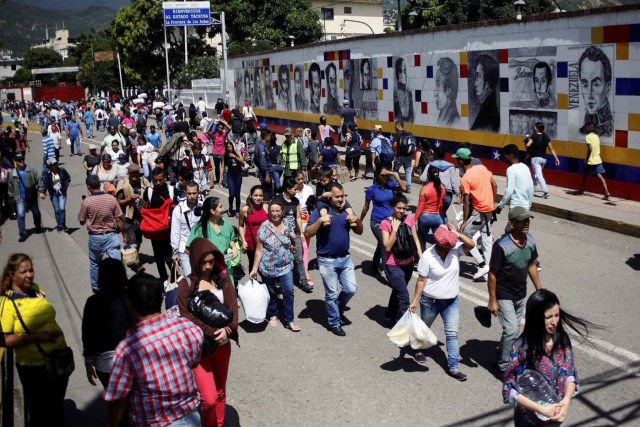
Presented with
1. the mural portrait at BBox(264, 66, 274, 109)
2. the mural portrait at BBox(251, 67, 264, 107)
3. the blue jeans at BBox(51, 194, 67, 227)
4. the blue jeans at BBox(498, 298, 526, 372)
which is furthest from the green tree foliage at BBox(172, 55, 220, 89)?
the blue jeans at BBox(498, 298, 526, 372)

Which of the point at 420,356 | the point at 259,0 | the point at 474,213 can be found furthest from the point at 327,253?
the point at 259,0

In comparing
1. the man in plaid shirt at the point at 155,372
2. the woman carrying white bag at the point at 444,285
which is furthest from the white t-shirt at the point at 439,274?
the man in plaid shirt at the point at 155,372

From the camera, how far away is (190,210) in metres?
9.09

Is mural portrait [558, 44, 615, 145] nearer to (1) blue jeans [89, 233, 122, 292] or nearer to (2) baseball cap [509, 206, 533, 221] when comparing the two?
(2) baseball cap [509, 206, 533, 221]

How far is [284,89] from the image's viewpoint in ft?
111

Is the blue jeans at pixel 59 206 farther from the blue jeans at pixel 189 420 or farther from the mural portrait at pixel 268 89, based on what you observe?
the mural portrait at pixel 268 89

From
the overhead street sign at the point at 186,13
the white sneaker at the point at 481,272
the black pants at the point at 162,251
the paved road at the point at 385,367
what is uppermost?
the overhead street sign at the point at 186,13

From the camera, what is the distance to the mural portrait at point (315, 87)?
30.0 metres

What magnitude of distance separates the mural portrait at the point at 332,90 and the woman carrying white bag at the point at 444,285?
21644 millimetres

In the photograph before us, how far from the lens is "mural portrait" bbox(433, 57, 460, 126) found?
2086cm

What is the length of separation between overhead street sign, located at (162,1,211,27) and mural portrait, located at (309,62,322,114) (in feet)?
58.9

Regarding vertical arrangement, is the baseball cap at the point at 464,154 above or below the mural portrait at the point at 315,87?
below

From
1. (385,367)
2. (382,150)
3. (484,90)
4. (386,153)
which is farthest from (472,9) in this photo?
(385,367)

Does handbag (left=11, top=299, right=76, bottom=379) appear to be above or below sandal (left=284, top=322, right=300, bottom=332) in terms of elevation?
above
